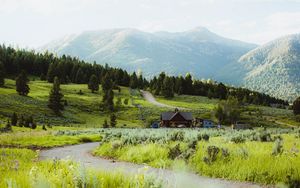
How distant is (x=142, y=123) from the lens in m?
121

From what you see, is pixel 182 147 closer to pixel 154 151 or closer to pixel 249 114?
pixel 154 151

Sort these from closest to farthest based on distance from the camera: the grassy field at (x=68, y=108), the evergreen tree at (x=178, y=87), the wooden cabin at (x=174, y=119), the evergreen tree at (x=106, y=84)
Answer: the grassy field at (x=68, y=108) → the wooden cabin at (x=174, y=119) → the evergreen tree at (x=106, y=84) → the evergreen tree at (x=178, y=87)

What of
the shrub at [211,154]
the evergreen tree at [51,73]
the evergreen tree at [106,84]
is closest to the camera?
the shrub at [211,154]

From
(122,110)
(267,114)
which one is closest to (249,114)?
(267,114)

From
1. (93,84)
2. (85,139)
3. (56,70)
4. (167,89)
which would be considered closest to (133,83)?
(167,89)

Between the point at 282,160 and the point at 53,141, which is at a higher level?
the point at 282,160

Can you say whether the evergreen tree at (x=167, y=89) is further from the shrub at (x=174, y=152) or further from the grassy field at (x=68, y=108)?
the shrub at (x=174, y=152)

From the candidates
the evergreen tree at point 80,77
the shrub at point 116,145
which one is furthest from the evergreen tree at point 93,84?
the shrub at point 116,145

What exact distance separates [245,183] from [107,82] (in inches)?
5946

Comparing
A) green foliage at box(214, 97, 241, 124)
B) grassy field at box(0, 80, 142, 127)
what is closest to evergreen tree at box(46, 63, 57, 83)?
grassy field at box(0, 80, 142, 127)

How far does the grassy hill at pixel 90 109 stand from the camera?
4326 inches

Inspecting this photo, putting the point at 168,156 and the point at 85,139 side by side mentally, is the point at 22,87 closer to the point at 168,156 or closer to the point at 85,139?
the point at 85,139

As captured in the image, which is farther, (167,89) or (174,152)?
(167,89)

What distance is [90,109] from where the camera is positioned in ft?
433
